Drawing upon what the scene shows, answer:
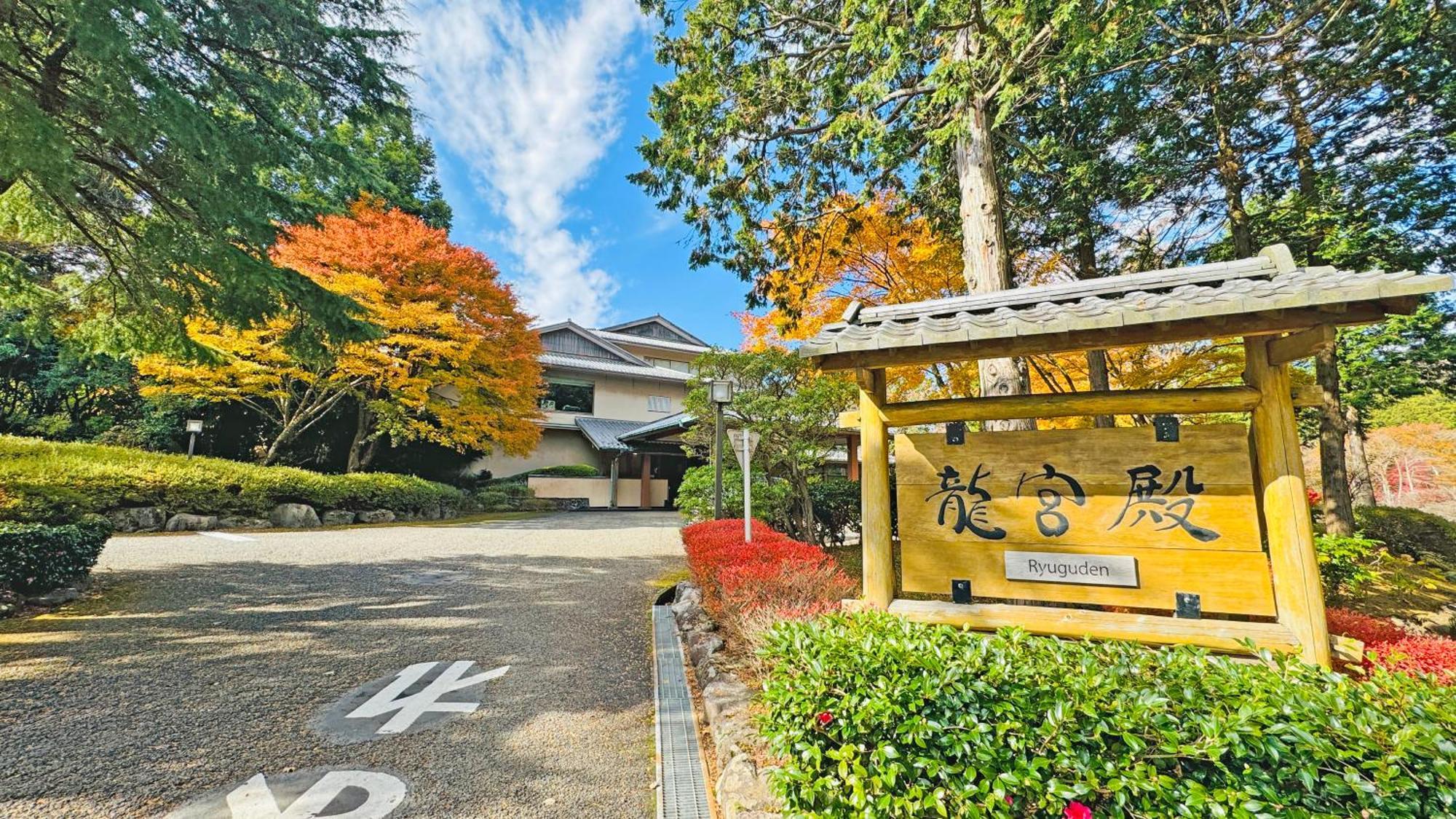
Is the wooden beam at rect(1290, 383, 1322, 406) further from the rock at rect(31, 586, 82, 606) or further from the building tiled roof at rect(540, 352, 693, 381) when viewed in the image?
the building tiled roof at rect(540, 352, 693, 381)

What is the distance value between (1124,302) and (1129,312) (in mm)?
72

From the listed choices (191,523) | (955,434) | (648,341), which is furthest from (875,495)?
(648,341)

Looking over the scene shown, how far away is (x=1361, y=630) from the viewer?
2.91 metres

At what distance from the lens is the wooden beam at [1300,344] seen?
7.22ft

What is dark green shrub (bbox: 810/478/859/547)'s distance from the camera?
32.2ft

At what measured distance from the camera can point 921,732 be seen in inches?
74.1

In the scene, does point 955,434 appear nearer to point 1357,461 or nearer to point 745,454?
point 745,454

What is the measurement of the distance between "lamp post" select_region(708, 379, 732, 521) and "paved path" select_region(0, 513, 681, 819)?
1659 mm

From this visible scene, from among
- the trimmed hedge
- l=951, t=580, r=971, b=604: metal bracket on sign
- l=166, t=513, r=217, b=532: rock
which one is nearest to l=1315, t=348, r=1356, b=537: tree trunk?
l=951, t=580, r=971, b=604: metal bracket on sign

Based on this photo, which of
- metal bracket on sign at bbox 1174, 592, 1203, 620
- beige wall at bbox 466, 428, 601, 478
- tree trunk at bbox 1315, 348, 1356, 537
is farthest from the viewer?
beige wall at bbox 466, 428, 601, 478

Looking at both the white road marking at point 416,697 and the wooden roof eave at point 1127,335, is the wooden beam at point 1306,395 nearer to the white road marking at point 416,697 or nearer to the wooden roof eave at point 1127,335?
the wooden roof eave at point 1127,335

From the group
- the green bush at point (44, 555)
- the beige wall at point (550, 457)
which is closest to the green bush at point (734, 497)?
the green bush at point (44, 555)

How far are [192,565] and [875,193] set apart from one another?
1095cm

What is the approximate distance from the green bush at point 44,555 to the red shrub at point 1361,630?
393 inches
